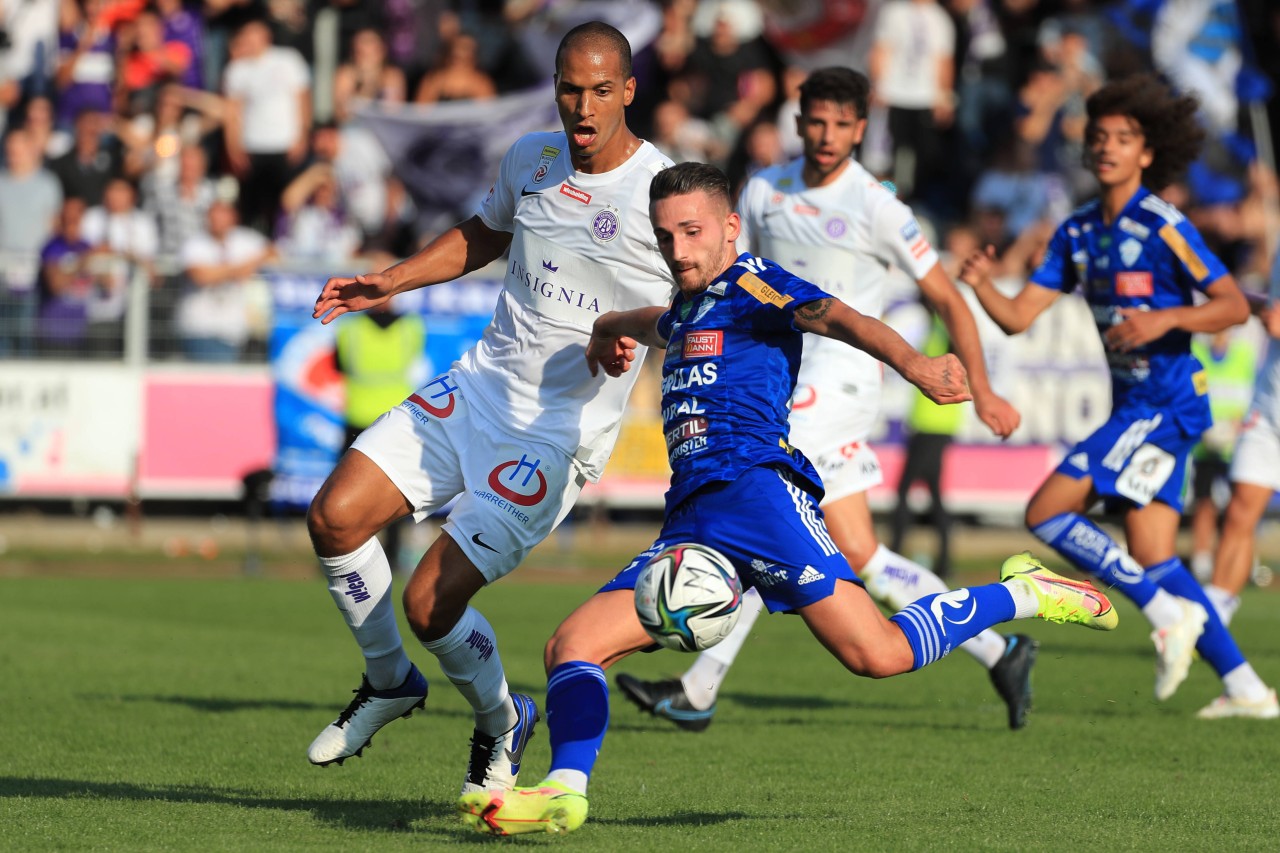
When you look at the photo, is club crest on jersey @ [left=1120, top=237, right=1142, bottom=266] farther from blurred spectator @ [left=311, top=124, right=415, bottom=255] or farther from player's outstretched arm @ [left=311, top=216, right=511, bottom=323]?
blurred spectator @ [left=311, top=124, right=415, bottom=255]

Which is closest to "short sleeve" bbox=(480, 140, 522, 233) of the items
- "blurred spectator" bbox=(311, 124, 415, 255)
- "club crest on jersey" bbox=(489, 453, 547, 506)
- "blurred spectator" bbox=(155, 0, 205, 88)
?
"club crest on jersey" bbox=(489, 453, 547, 506)

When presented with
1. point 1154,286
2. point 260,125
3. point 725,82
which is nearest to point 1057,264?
point 1154,286

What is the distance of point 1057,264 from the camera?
9.31 meters

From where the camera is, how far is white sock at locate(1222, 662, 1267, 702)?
8.89 metres

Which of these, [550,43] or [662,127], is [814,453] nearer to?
[662,127]

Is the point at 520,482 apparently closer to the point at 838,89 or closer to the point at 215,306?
the point at 838,89

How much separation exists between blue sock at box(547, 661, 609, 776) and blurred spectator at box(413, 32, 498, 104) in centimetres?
1519

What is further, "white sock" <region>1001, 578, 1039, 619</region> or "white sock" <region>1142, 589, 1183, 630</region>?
"white sock" <region>1142, 589, 1183, 630</region>

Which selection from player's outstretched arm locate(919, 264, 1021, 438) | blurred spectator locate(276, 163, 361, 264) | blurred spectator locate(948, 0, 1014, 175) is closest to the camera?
player's outstretched arm locate(919, 264, 1021, 438)

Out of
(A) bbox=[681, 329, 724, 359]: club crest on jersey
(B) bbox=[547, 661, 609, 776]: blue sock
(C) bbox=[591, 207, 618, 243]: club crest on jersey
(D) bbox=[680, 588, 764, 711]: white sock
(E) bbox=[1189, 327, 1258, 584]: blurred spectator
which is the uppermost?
(C) bbox=[591, 207, 618, 243]: club crest on jersey

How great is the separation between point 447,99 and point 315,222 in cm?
221

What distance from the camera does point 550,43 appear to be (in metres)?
20.6

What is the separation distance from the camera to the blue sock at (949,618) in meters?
5.86

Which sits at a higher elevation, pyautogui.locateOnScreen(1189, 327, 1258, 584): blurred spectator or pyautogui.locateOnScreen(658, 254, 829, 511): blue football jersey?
pyautogui.locateOnScreen(658, 254, 829, 511): blue football jersey
